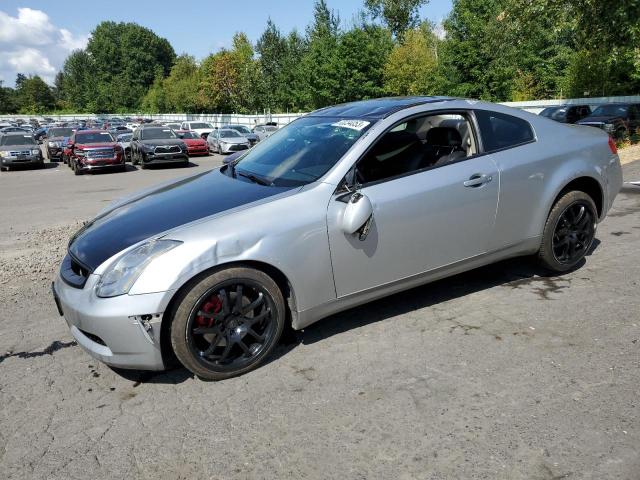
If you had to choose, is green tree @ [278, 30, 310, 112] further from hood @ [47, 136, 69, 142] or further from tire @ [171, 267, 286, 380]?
tire @ [171, 267, 286, 380]

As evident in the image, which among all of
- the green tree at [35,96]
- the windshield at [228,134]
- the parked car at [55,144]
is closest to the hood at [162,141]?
the parked car at [55,144]

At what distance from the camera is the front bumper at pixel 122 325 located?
3098 millimetres

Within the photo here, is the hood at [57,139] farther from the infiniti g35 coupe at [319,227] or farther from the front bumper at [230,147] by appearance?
the infiniti g35 coupe at [319,227]

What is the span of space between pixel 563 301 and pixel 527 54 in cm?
4392

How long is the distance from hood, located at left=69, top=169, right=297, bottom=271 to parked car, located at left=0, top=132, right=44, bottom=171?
2036 cm

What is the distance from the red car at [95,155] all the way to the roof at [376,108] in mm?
15971

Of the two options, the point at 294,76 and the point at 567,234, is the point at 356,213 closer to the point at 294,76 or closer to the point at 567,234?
the point at 567,234

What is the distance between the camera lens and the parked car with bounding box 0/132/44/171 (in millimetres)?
21375

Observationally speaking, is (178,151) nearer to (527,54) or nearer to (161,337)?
(161,337)

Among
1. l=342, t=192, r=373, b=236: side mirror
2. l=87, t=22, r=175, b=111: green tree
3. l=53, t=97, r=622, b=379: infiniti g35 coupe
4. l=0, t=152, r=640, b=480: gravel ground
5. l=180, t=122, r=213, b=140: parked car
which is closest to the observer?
l=0, t=152, r=640, b=480: gravel ground

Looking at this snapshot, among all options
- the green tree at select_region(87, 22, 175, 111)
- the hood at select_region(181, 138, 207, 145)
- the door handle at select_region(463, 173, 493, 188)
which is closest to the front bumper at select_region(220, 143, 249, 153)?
the hood at select_region(181, 138, 207, 145)

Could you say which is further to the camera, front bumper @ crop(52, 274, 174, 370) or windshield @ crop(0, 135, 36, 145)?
windshield @ crop(0, 135, 36, 145)

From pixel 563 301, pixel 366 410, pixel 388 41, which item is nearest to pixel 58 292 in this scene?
pixel 366 410

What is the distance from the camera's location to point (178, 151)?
67.4ft
